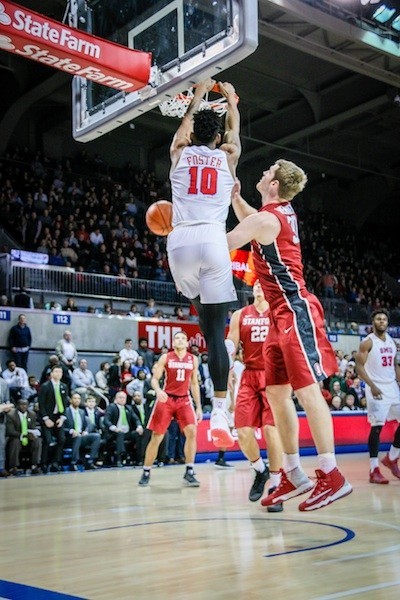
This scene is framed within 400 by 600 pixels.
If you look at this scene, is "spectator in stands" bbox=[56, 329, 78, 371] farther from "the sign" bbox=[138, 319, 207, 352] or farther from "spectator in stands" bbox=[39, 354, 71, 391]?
"the sign" bbox=[138, 319, 207, 352]

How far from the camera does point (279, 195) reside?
5.59m

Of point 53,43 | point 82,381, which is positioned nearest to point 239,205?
point 53,43

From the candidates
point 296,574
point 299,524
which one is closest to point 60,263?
point 299,524

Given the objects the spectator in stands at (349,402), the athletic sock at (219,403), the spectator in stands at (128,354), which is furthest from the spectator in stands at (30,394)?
the athletic sock at (219,403)

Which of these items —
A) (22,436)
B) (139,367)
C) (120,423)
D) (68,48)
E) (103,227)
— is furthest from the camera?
(103,227)

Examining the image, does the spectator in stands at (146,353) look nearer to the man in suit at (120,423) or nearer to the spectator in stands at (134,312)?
the spectator in stands at (134,312)

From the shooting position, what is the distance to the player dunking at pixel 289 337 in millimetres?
5113

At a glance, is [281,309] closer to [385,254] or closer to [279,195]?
[279,195]

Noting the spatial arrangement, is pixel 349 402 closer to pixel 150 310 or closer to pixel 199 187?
pixel 150 310

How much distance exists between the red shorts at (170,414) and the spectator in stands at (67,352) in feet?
17.0

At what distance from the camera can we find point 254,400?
26.2 ft

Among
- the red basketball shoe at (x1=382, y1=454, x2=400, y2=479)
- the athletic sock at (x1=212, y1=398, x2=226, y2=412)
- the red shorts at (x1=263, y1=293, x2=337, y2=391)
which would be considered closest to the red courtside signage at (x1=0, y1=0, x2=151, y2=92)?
the red shorts at (x1=263, y1=293, x2=337, y2=391)

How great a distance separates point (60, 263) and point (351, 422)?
26.3 feet

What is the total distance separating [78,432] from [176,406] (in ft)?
10.7
